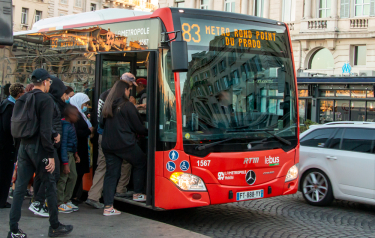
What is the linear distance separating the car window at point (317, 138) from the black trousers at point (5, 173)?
5160 millimetres

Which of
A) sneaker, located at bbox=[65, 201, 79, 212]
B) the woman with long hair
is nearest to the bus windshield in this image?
the woman with long hair

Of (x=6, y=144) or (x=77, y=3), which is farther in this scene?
(x=77, y=3)

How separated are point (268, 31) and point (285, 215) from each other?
2.88 meters

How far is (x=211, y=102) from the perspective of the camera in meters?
6.03

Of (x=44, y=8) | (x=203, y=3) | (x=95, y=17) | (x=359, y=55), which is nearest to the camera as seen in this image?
(x=95, y=17)

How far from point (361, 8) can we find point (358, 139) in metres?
20.4

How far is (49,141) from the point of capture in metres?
4.90

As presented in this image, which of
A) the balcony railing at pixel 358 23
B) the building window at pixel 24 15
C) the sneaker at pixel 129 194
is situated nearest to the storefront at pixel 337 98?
the balcony railing at pixel 358 23

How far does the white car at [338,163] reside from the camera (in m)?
7.47

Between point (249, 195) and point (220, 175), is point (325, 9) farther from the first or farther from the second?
point (220, 175)

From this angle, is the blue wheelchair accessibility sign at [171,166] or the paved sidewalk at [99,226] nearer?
the paved sidewalk at [99,226]

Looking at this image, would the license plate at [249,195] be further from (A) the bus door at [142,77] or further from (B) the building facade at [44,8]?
(B) the building facade at [44,8]

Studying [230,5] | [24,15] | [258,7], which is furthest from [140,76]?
[24,15]

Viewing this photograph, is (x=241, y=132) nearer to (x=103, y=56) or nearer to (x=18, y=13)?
(x=103, y=56)
